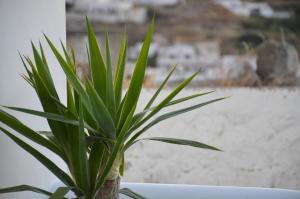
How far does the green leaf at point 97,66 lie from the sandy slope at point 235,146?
113 inches

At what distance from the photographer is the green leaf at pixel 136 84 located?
1933mm

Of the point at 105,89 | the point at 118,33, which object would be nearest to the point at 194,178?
the point at 118,33

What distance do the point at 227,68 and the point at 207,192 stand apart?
241 centimetres

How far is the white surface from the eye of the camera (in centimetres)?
257

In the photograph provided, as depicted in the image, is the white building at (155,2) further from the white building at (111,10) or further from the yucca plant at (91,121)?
the yucca plant at (91,121)

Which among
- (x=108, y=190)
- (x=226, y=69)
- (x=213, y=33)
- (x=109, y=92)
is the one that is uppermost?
(x=213, y=33)

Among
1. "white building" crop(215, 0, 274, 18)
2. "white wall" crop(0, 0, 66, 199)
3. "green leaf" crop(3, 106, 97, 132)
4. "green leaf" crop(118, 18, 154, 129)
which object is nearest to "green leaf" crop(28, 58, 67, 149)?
"green leaf" crop(3, 106, 97, 132)

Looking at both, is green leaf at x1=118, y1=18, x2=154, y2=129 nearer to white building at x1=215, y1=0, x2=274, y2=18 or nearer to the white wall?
the white wall

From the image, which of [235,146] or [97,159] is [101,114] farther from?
[235,146]

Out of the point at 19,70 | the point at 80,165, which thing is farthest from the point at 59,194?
the point at 19,70

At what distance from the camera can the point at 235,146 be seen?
4.93 m

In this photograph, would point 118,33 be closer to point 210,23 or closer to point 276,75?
point 210,23

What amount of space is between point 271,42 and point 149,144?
5.03 feet

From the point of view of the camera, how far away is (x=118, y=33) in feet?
15.9
